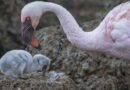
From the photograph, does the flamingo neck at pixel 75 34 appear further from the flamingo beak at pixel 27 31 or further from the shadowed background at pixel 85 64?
the shadowed background at pixel 85 64

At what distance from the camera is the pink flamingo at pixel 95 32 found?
4.10 meters

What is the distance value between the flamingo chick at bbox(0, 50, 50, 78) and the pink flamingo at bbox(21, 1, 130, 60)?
0.82 m

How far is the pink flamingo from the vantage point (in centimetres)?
410

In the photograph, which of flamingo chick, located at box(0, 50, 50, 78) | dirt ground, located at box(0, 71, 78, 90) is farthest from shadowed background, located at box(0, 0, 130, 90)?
flamingo chick, located at box(0, 50, 50, 78)

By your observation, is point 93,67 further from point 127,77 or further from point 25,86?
point 25,86

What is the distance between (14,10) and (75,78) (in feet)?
9.94

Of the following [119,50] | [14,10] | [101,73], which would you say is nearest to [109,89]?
[101,73]

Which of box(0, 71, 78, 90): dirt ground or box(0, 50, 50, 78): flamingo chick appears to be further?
box(0, 50, 50, 78): flamingo chick

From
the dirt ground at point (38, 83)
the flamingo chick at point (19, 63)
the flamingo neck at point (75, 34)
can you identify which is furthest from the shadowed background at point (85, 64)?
the flamingo neck at point (75, 34)

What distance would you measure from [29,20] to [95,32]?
3.02ft

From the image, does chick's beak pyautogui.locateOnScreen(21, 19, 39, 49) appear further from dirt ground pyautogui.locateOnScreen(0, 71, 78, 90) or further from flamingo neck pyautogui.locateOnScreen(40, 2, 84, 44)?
dirt ground pyautogui.locateOnScreen(0, 71, 78, 90)

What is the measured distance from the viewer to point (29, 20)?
13.6 ft

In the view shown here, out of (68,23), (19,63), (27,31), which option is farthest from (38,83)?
(68,23)

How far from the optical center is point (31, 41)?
4191mm
